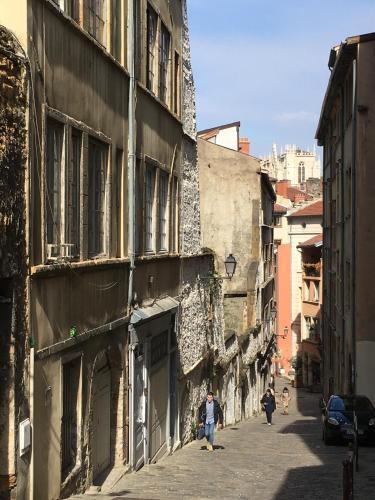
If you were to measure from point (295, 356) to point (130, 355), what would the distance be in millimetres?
49525

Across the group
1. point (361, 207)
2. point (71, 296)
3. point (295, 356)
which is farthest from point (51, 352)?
point (295, 356)

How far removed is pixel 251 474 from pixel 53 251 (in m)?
6.34

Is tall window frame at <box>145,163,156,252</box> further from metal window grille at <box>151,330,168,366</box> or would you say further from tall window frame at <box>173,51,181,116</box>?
tall window frame at <box>173,51,181,116</box>

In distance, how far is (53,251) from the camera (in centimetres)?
1006

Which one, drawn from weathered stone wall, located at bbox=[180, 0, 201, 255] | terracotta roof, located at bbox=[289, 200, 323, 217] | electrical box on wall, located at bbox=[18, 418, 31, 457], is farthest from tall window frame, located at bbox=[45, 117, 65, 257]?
terracotta roof, located at bbox=[289, 200, 323, 217]

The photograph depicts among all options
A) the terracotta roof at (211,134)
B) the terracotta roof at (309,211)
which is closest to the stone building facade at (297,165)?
the terracotta roof at (309,211)

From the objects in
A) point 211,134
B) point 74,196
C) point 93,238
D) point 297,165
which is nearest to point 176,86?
point 93,238

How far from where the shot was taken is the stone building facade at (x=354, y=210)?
2450 centimetres

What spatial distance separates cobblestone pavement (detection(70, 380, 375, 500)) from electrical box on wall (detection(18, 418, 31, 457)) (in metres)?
1.78

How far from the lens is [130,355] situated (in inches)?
554

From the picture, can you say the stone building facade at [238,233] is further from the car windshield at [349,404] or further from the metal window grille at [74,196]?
the metal window grille at [74,196]

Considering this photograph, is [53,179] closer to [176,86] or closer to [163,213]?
[163,213]

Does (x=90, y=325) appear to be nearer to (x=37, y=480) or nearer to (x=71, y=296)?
(x=71, y=296)

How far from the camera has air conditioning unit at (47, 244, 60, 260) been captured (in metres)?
9.86
